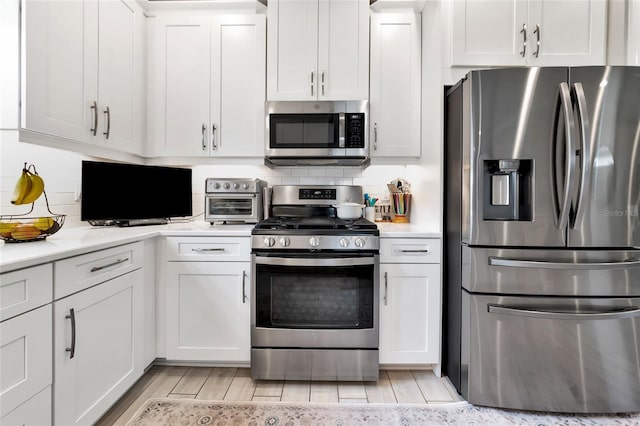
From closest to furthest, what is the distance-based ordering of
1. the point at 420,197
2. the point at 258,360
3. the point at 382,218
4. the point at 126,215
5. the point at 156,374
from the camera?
1. the point at 258,360
2. the point at 156,374
3. the point at 126,215
4. the point at 420,197
5. the point at 382,218

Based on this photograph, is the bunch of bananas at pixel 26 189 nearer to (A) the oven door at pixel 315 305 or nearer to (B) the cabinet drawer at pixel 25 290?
(B) the cabinet drawer at pixel 25 290

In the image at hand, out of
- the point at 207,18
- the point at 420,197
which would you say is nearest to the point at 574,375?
the point at 420,197

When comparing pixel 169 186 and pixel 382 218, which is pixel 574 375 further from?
pixel 169 186

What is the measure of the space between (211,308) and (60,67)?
4.95 feet

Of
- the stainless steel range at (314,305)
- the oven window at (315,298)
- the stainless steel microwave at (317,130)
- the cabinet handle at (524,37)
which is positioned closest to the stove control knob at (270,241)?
the stainless steel range at (314,305)

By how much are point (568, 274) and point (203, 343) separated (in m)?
2.08

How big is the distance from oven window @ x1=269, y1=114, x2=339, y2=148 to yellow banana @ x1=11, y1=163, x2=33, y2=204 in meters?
1.29

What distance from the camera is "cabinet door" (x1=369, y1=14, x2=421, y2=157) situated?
215 centimetres

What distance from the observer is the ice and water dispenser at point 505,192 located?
1.61m

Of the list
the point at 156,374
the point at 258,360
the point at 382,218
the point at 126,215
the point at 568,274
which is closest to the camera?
the point at 568,274

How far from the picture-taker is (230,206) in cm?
216

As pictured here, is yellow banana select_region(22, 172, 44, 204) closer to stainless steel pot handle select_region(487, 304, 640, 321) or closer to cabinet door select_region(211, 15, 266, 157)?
cabinet door select_region(211, 15, 266, 157)

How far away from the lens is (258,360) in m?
1.81

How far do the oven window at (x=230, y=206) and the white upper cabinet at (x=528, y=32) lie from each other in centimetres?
162
